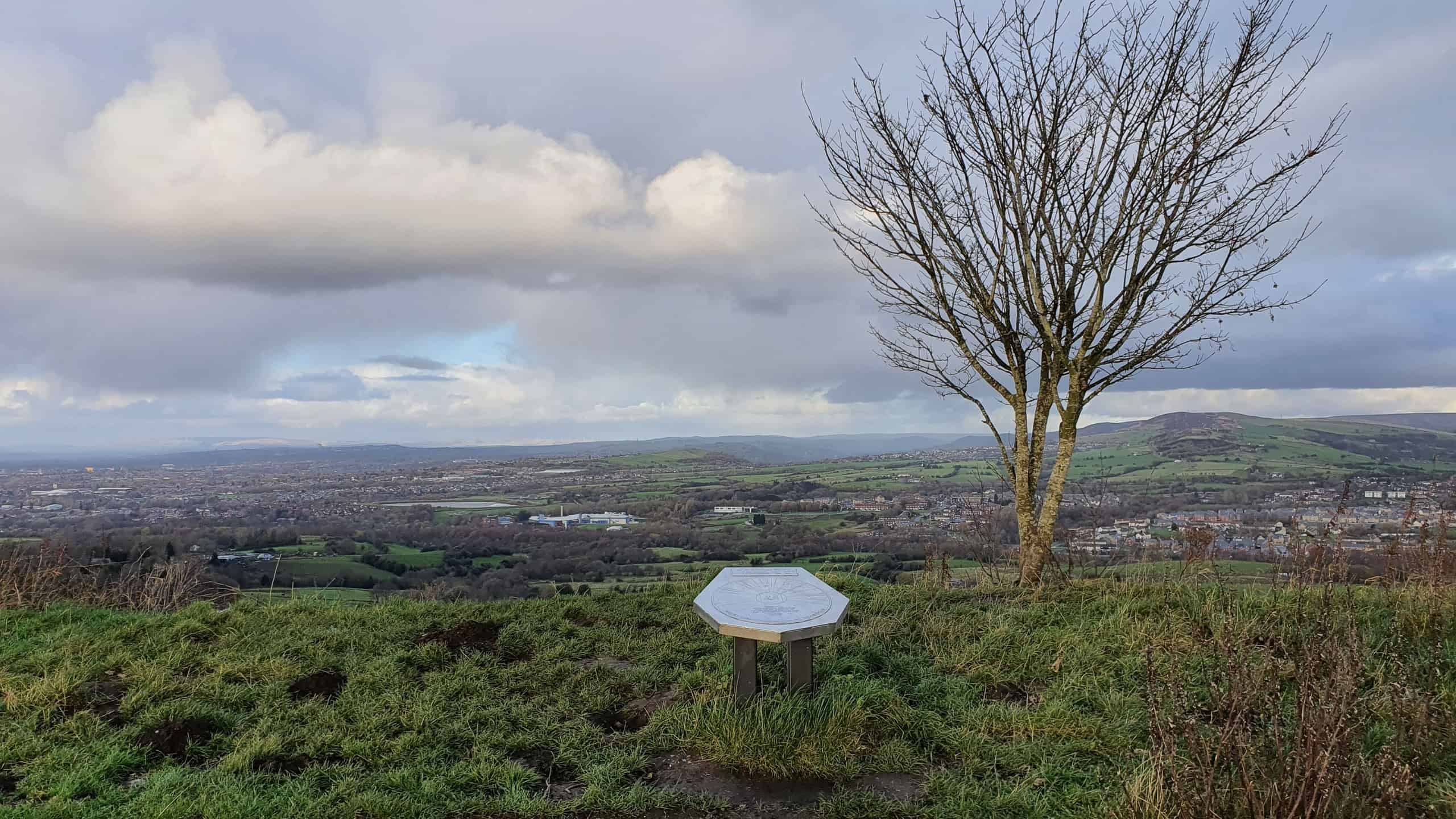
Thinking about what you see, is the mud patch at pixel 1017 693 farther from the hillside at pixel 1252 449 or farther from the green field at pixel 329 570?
the green field at pixel 329 570

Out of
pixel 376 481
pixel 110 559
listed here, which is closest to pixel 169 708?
pixel 110 559

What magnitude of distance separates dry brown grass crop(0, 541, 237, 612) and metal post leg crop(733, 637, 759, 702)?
6455mm

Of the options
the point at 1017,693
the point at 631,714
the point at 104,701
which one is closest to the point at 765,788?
the point at 631,714

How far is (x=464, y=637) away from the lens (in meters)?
6.86

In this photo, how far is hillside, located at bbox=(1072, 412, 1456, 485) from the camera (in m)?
18.4

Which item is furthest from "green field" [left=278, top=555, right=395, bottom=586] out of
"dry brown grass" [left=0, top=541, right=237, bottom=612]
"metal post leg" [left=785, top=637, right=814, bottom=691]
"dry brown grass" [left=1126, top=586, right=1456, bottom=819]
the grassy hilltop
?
"dry brown grass" [left=1126, top=586, right=1456, bottom=819]

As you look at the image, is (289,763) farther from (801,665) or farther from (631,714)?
(801,665)

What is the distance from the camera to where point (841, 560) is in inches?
470

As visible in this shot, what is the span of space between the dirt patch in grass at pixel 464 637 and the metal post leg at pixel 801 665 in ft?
10.3

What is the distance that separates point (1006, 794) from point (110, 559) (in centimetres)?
1097

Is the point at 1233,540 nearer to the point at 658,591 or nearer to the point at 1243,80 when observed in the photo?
the point at 1243,80

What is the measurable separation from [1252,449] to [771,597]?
86.7 feet

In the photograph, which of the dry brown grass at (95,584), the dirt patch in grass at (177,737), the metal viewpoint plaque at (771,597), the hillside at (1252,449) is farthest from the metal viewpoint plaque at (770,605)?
the hillside at (1252,449)

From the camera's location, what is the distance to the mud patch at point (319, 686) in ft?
18.2
